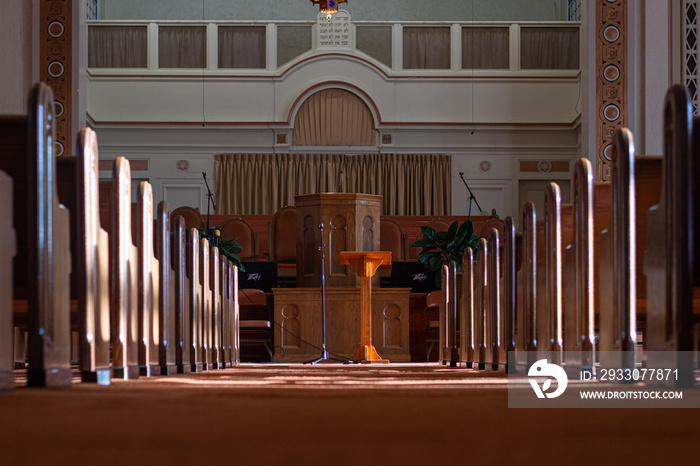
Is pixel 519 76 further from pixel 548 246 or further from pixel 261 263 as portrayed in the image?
pixel 548 246

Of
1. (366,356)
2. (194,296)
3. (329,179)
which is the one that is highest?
(329,179)

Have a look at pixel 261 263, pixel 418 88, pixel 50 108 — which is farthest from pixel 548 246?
pixel 418 88

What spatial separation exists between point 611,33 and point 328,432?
11.4 meters

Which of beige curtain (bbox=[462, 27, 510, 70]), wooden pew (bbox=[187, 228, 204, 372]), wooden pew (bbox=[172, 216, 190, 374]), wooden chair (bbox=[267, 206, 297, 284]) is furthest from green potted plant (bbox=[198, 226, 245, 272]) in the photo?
beige curtain (bbox=[462, 27, 510, 70])

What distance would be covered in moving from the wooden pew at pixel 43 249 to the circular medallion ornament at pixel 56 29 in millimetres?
9082

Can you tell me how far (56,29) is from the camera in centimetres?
1084

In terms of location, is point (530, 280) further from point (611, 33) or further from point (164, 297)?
point (611, 33)

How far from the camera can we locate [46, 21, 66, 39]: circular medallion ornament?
35.5ft

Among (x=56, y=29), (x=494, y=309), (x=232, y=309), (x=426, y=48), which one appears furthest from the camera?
(x=426, y=48)

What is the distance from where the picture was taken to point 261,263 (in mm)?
9750

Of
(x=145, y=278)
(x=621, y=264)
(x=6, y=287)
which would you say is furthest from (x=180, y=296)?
(x=621, y=264)

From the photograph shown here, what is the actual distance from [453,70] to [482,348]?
422 inches

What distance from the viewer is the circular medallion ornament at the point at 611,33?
38.2 feet

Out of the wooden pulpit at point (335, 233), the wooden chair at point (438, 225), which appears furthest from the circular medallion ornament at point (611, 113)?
the wooden pulpit at point (335, 233)
